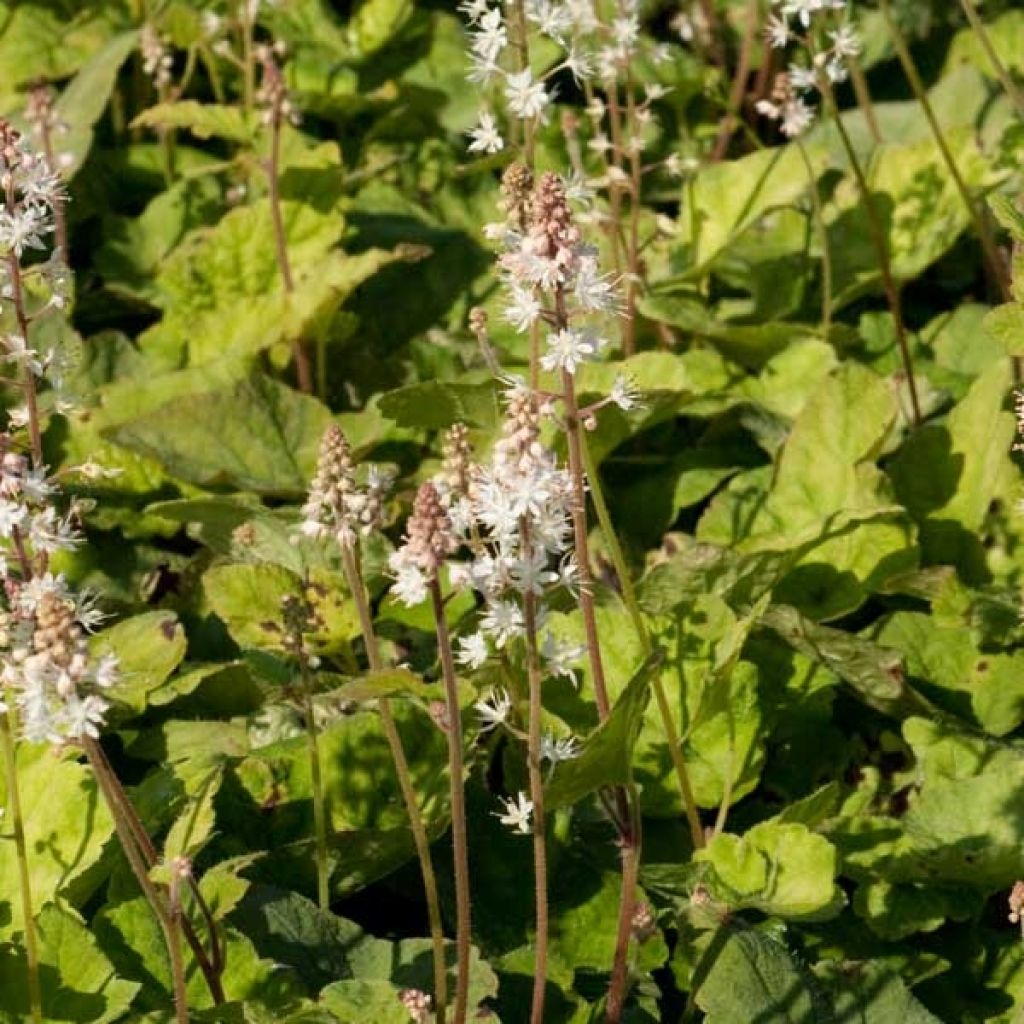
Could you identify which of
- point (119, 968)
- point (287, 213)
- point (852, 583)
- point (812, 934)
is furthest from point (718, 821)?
point (287, 213)

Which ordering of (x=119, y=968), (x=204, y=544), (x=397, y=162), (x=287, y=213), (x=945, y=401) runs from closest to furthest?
(x=119, y=968) < (x=204, y=544) < (x=945, y=401) < (x=287, y=213) < (x=397, y=162)

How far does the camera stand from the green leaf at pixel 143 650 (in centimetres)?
400

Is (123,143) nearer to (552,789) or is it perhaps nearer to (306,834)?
(306,834)

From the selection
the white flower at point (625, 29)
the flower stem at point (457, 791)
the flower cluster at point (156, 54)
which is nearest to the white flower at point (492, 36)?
the white flower at point (625, 29)

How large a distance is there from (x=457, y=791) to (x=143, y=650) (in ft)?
4.41

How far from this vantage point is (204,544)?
191 inches

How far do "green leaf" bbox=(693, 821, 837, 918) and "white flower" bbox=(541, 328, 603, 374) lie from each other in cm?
115

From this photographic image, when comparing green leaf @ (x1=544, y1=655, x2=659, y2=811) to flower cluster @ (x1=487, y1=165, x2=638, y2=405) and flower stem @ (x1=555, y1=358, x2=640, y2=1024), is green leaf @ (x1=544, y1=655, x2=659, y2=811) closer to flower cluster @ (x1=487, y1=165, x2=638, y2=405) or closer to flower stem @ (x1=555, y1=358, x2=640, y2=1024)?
flower stem @ (x1=555, y1=358, x2=640, y2=1024)

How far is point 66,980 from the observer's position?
336cm

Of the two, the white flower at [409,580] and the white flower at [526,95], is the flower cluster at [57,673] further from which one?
the white flower at [526,95]

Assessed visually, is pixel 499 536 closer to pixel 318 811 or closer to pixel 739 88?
pixel 318 811

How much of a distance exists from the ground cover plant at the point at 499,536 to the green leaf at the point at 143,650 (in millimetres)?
10

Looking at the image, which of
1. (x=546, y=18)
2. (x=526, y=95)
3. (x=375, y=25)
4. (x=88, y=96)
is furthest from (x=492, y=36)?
(x=375, y=25)

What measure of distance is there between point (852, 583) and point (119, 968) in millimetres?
1914
